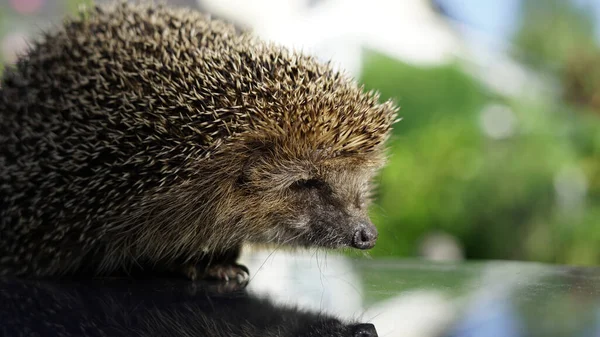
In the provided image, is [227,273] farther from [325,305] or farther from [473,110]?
[473,110]

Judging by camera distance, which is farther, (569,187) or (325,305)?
(569,187)

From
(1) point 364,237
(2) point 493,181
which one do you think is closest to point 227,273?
(1) point 364,237

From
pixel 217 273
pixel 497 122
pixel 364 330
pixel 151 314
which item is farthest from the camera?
pixel 497 122

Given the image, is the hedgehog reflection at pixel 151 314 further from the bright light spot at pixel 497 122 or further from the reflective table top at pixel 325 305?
the bright light spot at pixel 497 122

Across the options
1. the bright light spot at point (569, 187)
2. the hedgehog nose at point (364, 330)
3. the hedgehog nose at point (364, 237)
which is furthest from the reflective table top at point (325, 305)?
the bright light spot at point (569, 187)

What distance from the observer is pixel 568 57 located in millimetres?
5141

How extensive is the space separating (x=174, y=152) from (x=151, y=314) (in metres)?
0.52

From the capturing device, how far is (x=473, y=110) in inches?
196

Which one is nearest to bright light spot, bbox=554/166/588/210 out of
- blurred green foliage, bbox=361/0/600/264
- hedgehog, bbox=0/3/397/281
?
blurred green foliage, bbox=361/0/600/264

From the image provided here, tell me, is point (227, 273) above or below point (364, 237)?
below

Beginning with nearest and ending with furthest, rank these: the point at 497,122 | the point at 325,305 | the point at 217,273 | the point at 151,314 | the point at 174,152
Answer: the point at 151,314, the point at 325,305, the point at 174,152, the point at 217,273, the point at 497,122

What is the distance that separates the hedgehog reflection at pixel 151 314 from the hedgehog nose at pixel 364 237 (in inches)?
13.7

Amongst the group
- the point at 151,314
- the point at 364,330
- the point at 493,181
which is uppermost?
the point at 493,181

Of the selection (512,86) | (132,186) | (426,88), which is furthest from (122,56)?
(512,86)
